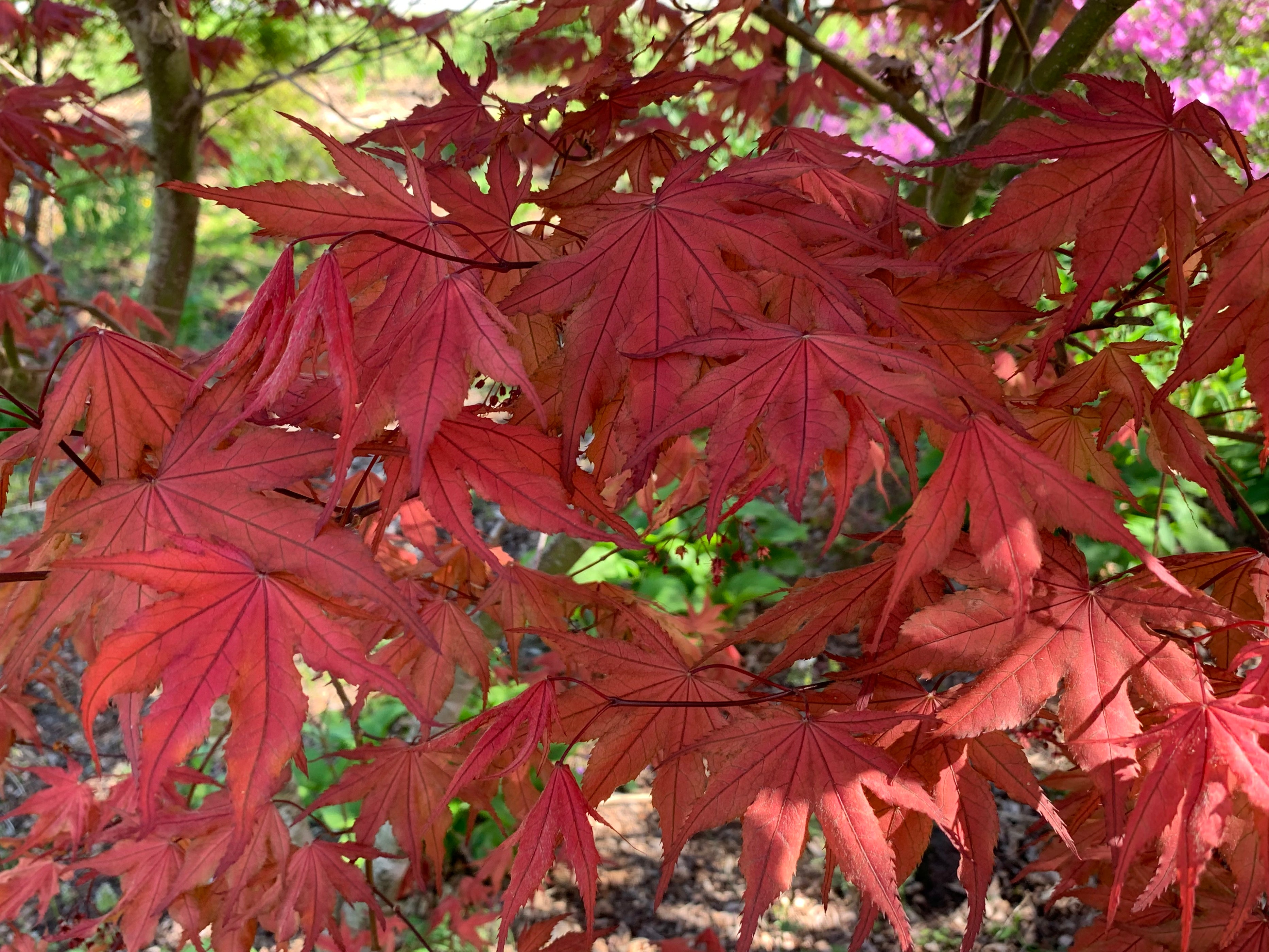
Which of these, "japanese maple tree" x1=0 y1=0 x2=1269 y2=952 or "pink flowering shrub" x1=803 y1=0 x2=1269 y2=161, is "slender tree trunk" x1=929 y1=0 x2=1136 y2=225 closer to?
"japanese maple tree" x1=0 y1=0 x2=1269 y2=952

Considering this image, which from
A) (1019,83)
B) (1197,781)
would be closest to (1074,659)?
(1197,781)

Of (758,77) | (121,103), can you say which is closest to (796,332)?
(758,77)

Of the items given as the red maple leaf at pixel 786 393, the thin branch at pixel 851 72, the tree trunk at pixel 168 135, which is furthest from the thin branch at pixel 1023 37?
the tree trunk at pixel 168 135

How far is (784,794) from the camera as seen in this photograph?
34.2 inches

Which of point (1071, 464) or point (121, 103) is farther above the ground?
point (121, 103)

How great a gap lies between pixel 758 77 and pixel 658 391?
5.14 feet

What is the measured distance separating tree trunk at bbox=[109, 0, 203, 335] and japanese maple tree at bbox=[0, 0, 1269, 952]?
188 cm

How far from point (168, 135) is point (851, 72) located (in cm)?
208

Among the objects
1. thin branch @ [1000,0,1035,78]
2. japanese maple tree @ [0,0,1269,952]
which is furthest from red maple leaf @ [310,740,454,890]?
thin branch @ [1000,0,1035,78]

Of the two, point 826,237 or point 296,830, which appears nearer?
point 826,237

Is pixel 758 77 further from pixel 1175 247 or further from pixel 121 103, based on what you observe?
pixel 121 103

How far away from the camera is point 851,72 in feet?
5.65

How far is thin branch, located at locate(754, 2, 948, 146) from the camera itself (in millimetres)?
1610

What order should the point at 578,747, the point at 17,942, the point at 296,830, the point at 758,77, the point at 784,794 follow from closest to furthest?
the point at 784,794
the point at 17,942
the point at 758,77
the point at 296,830
the point at 578,747
